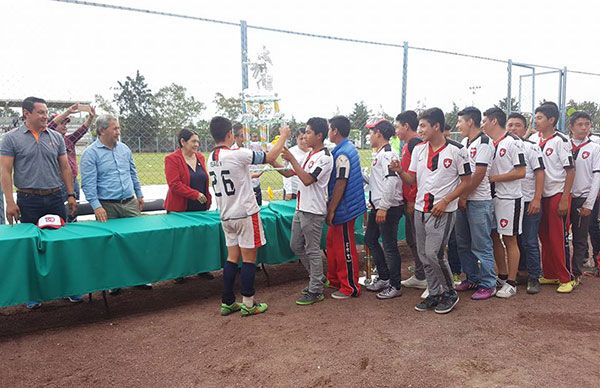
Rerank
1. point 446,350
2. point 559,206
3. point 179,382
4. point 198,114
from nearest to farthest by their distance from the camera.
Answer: point 179,382 → point 446,350 → point 559,206 → point 198,114

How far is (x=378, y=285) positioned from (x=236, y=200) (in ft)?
6.00

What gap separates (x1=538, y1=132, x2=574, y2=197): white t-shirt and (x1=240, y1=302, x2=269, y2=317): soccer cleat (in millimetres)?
3112

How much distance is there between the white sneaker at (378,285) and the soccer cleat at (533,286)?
1396 millimetres

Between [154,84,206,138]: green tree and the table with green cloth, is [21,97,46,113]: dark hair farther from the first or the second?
[154,84,206,138]: green tree

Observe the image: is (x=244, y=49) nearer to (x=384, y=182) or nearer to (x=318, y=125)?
(x=318, y=125)

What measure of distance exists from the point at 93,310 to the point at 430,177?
3.37 m

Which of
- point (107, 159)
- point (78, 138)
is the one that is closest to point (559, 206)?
point (107, 159)

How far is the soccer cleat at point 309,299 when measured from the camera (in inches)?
165

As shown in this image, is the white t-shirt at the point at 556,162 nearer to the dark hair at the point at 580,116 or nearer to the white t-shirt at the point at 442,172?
the dark hair at the point at 580,116

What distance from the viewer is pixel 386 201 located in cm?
424

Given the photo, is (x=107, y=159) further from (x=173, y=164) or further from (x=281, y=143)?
(x=281, y=143)

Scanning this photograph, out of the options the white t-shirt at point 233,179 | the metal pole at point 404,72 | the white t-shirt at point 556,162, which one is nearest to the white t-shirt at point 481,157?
the white t-shirt at point 556,162

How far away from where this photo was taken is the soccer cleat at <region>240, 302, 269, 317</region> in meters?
3.95

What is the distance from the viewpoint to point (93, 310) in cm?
420
